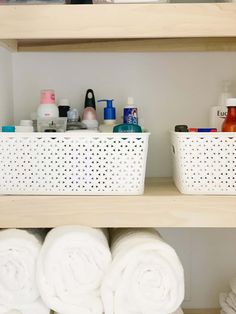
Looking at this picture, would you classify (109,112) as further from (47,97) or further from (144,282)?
(144,282)

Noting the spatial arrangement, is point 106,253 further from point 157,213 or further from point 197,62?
point 197,62

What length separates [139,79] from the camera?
1326 millimetres

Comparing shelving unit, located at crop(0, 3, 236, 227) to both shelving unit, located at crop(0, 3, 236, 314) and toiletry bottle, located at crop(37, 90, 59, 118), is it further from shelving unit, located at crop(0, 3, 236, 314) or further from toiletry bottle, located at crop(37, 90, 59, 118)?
toiletry bottle, located at crop(37, 90, 59, 118)

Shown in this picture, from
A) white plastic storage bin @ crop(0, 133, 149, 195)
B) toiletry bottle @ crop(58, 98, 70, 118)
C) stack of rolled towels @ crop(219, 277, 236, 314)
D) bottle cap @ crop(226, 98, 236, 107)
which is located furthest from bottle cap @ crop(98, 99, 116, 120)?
stack of rolled towels @ crop(219, 277, 236, 314)

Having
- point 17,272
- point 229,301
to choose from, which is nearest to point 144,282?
point 17,272

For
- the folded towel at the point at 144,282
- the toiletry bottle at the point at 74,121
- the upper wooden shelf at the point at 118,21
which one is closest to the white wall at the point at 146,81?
the toiletry bottle at the point at 74,121

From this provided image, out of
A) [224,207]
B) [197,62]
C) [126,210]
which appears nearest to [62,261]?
[126,210]

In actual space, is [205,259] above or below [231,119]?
below

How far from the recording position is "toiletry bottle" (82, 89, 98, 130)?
123 centimetres

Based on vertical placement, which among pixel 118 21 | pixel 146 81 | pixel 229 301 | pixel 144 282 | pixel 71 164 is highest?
pixel 118 21

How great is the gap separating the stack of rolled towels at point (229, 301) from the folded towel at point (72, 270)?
17.1 inches

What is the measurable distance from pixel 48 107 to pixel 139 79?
0.31 meters

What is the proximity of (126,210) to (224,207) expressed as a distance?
0.22 metres

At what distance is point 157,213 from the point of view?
1.01 m
